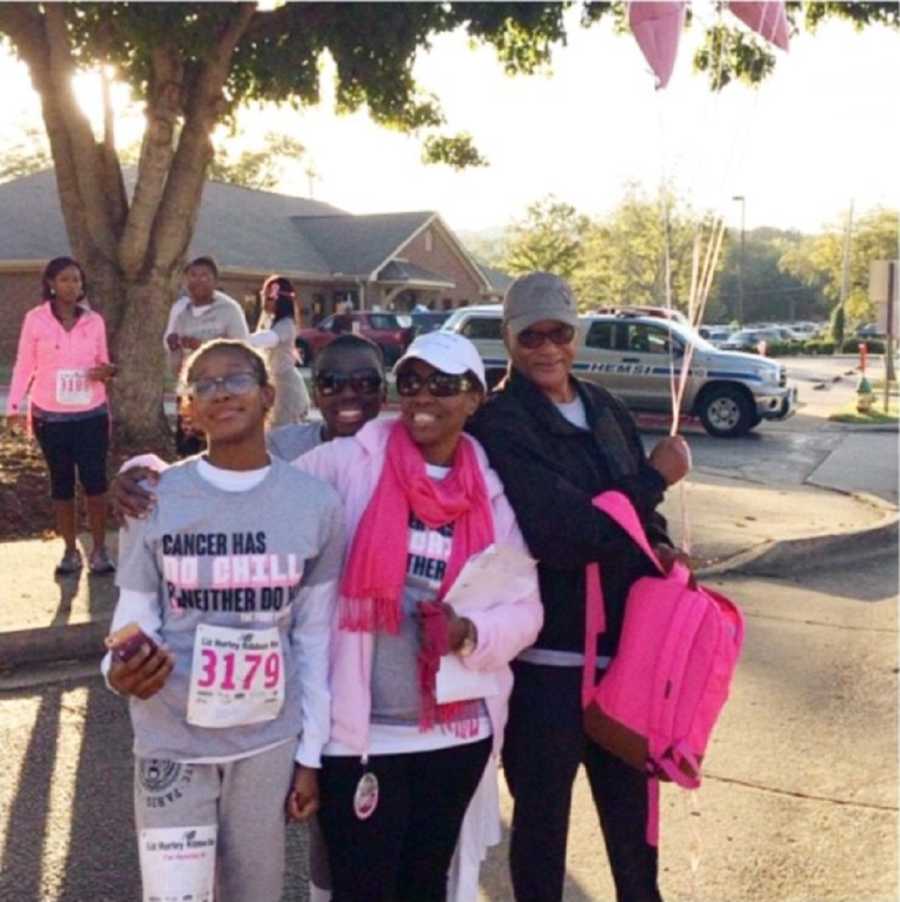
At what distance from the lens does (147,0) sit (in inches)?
365

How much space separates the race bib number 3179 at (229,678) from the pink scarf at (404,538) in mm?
207

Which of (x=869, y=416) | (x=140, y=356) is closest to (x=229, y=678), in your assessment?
(x=140, y=356)

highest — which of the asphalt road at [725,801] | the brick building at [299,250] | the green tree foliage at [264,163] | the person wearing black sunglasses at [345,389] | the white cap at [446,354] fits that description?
the green tree foliage at [264,163]

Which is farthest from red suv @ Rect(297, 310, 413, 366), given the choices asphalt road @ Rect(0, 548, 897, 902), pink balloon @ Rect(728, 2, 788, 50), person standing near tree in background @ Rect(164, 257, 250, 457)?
pink balloon @ Rect(728, 2, 788, 50)

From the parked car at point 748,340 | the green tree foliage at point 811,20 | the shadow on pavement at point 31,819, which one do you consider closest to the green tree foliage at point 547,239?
the parked car at point 748,340

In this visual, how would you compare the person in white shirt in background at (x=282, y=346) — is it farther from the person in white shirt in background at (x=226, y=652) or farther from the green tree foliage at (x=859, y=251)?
the green tree foliage at (x=859, y=251)

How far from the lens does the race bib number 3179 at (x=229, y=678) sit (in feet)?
7.64

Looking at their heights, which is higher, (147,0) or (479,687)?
(147,0)

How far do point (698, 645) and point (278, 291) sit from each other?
5.01 metres

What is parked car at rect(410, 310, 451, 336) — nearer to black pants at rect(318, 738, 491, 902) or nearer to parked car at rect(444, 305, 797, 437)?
parked car at rect(444, 305, 797, 437)

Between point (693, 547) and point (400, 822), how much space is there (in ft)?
21.4

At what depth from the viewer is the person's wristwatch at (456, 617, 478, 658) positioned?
2463mm

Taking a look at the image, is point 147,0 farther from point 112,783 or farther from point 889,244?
point 889,244

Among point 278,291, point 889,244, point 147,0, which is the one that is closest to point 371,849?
point 278,291
